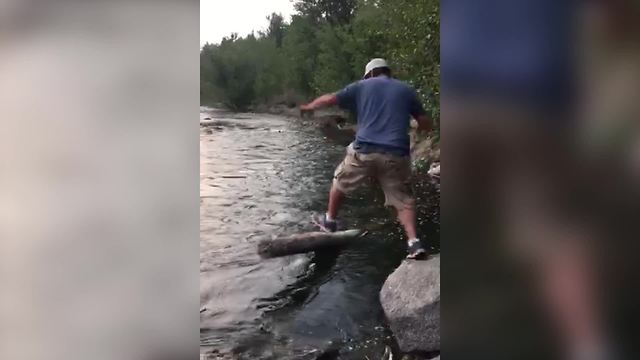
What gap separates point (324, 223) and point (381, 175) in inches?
9.9

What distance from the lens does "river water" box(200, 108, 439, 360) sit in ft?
7.53

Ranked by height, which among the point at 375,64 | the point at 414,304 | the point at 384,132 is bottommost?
the point at 414,304

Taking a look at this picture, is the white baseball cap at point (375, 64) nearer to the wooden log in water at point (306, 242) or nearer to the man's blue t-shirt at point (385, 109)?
the man's blue t-shirt at point (385, 109)

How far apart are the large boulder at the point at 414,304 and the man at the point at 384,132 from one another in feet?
0.19

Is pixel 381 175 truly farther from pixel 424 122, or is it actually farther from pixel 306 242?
pixel 306 242

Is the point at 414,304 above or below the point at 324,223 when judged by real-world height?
below

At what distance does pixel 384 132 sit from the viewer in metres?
2.34

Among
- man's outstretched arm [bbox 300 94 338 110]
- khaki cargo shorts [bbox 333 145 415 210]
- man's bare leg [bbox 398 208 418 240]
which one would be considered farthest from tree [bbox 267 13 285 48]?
man's bare leg [bbox 398 208 418 240]

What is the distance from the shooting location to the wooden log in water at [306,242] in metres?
2.36
